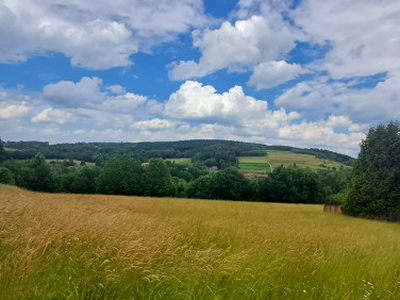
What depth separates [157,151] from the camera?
119 m

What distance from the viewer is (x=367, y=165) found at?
2430 centimetres

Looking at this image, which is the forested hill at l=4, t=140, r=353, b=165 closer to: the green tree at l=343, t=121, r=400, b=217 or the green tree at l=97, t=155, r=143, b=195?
the green tree at l=97, t=155, r=143, b=195

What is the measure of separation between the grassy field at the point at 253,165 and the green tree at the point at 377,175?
58281 mm

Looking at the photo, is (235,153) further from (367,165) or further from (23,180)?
(367,165)

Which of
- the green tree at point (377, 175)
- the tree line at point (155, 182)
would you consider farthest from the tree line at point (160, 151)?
the green tree at point (377, 175)

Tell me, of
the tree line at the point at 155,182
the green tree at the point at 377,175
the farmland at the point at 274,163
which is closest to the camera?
the green tree at the point at 377,175

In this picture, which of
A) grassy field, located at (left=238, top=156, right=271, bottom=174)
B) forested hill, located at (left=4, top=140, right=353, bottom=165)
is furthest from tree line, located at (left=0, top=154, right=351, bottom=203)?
forested hill, located at (left=4, top=140, right=353, bottom=165)

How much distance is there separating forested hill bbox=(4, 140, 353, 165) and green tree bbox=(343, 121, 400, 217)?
230ft

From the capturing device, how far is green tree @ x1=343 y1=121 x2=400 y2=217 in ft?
75.0

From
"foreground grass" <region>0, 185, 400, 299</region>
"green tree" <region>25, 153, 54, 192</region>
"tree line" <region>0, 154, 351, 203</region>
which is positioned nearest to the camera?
"foreground grass" <region>0, 185, 400, 299</region>

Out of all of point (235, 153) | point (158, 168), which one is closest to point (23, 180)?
point (158, 168)

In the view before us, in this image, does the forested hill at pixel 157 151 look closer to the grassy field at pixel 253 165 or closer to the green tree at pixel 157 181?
the grassy field at pixel 253 165

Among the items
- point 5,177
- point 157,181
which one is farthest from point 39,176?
point 157,181

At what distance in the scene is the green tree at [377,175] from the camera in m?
22.9
